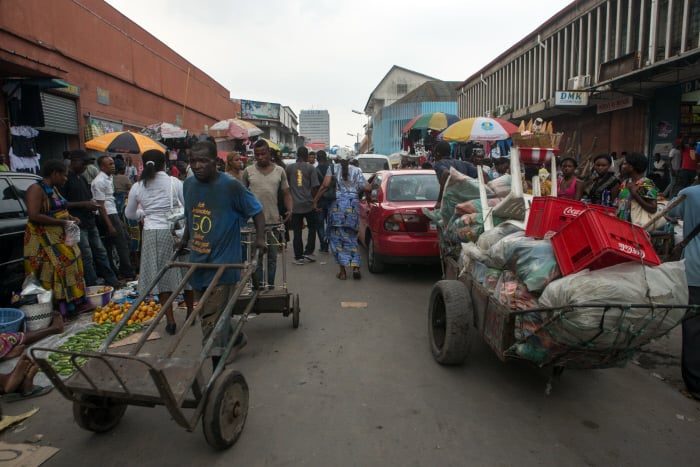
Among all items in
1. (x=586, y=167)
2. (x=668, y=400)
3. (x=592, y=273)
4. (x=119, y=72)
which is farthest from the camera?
(x=119, y=72)

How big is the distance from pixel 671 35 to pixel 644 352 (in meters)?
10.9

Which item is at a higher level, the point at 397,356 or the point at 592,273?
the point at 592,273

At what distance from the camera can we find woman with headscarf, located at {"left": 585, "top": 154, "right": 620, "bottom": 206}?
6.41 meters

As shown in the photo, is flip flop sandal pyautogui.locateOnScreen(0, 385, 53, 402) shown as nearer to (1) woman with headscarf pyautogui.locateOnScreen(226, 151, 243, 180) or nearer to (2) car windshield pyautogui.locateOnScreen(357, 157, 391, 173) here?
(1) woman with headscarf pyautogui.locateOnScreen(226, 151, 243, 180)

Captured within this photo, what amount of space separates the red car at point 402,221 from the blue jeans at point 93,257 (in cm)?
409

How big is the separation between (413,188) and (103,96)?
38.1ft

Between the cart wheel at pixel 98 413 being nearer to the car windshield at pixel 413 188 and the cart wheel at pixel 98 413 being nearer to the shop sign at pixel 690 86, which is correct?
the car windshield at pixel 413 188

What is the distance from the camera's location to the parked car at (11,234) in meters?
5.28

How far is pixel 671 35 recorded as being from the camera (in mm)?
11641

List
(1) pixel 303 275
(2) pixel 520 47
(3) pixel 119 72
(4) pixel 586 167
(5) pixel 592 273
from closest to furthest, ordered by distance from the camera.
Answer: (5) pixel 592 273 < (1) pixel 303 275 < (4) pixel 586 167 < (3) pixel 119 72 < (2) pixel 520 47

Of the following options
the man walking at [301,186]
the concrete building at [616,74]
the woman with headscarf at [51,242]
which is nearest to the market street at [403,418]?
the woman with headscarf at [51,242]

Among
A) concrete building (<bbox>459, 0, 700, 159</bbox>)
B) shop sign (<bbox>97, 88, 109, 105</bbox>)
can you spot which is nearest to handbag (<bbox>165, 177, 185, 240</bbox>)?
concrete building (<bbox>459, 0, 700, 159</bbox>)

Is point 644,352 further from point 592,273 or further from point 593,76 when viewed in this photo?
point 593,76

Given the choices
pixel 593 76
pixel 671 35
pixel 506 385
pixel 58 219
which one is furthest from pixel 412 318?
pixel 593 76
